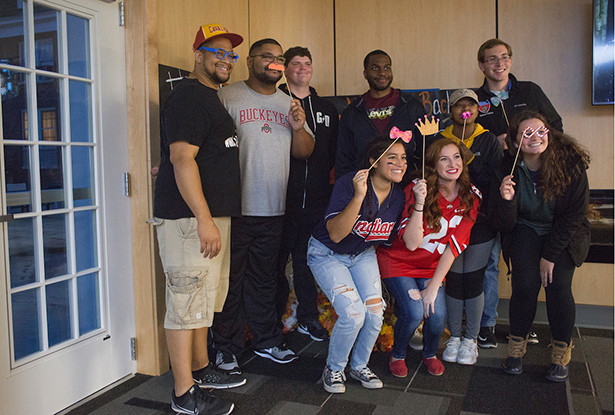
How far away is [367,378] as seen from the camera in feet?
7.80

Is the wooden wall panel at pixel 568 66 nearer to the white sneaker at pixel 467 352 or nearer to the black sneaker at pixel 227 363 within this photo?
the white sneaker at pixel 467 352

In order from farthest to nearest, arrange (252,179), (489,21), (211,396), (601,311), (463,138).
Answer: (489,21) < (601,311) < (463,138) < (252,179) < (211,396)

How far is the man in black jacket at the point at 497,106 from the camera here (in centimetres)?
292

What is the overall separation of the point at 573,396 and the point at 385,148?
4.58 feet

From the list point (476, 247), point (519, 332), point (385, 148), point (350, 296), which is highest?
point (385, 148)

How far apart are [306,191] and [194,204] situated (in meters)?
1.00

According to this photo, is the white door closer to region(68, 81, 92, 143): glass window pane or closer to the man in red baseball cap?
region(68, 81, 92, 143): glass window pane

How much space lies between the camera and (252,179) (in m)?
2.50

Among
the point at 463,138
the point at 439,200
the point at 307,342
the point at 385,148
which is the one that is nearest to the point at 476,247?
the point at 439,200

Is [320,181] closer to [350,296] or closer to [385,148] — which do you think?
[385,148]

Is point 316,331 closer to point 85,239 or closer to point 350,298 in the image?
point 350,298

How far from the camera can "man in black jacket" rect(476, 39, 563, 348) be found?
292 cm

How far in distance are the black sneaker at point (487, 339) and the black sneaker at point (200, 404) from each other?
1529mm

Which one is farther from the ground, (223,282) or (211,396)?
(223,282)
